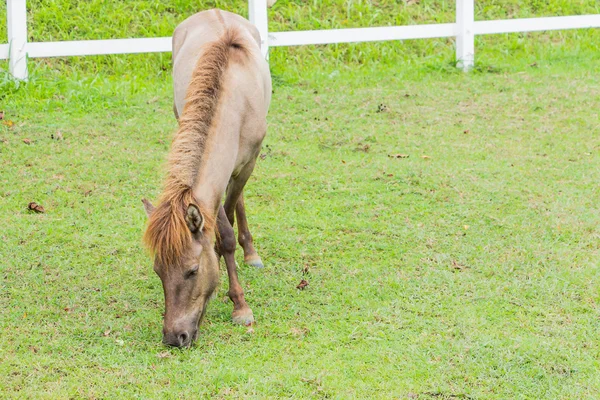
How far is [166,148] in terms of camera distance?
27.4ft

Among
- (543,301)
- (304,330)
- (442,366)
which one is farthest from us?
(543,301)

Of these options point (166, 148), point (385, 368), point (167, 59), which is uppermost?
point (167, 59)

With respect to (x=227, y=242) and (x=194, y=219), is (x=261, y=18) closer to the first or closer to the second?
(x=227, y=242)

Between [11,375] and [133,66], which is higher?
[133,66]

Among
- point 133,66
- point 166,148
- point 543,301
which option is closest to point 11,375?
point 543,301

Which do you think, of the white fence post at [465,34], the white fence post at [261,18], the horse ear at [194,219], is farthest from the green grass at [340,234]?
the horse ear at [194,219]

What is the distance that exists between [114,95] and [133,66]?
1.38 meters

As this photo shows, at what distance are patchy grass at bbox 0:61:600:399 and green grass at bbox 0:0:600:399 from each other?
21 mm

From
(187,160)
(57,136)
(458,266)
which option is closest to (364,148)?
(458,266)

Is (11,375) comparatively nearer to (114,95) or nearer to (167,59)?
(114,95)

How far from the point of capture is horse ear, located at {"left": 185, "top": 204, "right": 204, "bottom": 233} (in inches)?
→ 171

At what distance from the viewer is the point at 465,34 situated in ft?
35.0

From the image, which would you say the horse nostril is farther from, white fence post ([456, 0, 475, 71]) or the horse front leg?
white fence post ([456, 0, 475, 71])

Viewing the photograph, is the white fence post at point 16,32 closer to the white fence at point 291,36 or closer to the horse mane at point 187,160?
the white fence at point 291,36
